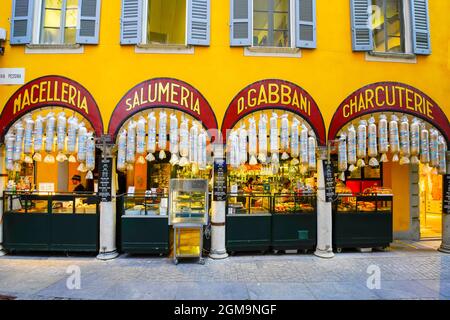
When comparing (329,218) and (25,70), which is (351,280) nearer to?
(329,218)

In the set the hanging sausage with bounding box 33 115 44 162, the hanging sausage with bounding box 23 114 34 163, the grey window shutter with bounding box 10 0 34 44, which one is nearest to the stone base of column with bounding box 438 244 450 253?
the hanging sausage with bounding box 33 115 44 162

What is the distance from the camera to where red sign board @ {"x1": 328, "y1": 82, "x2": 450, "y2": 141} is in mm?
7805

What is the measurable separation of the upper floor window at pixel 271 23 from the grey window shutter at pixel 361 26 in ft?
6.27

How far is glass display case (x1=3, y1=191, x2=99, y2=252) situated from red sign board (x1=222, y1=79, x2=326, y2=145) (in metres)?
4.53

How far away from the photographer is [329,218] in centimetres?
762

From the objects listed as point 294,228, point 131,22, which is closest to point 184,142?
point 131,22

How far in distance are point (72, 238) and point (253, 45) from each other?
24.7 ft

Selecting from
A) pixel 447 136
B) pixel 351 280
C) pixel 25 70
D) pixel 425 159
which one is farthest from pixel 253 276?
pixel 25 70

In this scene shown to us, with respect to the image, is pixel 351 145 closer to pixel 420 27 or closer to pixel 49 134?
pixel 420 27

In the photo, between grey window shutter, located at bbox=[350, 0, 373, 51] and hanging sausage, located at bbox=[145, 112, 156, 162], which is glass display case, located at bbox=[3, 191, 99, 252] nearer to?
hanging sausage, located at bbox=[145, 112, 156, 162]

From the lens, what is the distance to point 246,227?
763 centimetres

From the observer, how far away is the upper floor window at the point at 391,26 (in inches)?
316

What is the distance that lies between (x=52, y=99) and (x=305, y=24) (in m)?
7.51

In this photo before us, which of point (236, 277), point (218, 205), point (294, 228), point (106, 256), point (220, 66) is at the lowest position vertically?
point (236, 277)
